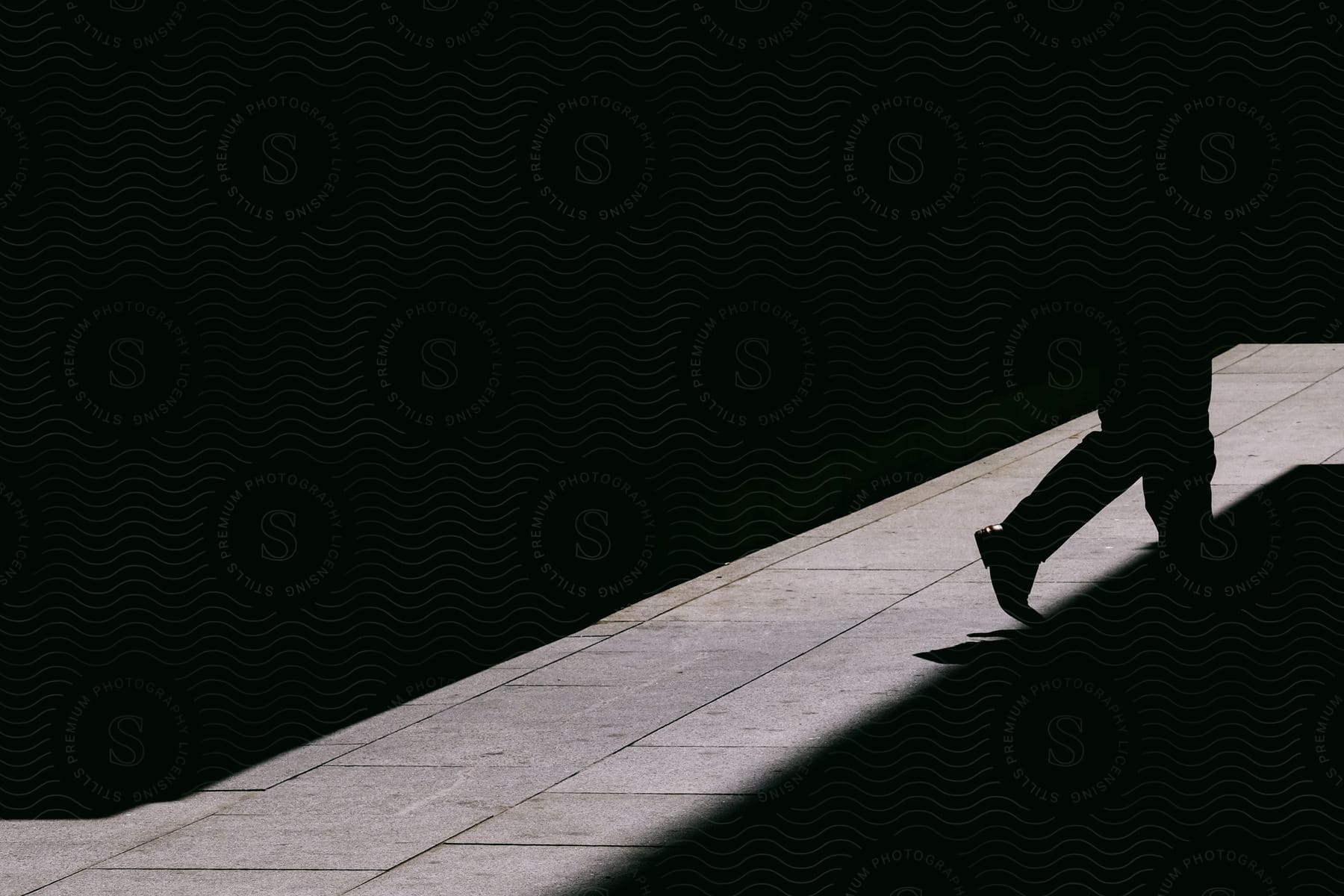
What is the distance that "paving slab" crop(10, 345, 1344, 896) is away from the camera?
17.3ft

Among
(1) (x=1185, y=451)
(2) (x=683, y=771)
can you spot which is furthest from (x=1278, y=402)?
(2) (x=683, y=771)

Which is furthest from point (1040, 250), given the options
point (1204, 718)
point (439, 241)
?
point (1204, 718)

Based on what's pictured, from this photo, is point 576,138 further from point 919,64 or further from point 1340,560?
point 1340,560

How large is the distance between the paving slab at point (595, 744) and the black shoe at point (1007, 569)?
1.18ft

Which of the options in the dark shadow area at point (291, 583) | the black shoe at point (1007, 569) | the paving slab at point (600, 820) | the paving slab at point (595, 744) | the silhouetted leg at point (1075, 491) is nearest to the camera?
the paving slab at point (595, 744)

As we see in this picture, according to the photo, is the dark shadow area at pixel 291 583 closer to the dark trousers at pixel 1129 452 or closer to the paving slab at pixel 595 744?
the paving slab at pixel 595 744

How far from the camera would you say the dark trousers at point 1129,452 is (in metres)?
7.35

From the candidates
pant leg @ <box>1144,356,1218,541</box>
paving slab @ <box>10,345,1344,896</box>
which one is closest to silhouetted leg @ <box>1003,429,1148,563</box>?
pant leg @ <box>1144,356,1218,541</box>

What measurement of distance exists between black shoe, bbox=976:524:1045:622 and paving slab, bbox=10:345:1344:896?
36 cm

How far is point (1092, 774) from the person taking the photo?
5785 millimetres

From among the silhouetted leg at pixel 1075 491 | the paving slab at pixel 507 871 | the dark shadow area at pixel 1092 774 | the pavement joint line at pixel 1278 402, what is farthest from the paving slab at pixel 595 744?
the pavement joint line at pixel 1278 402

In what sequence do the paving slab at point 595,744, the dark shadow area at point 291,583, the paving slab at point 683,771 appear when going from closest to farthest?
the paving slab at point 595,744 < the paving slab at point 683,771 < the dark shadow area at point 291,583

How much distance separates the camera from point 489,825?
18.4 ft

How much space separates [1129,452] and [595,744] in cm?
274
